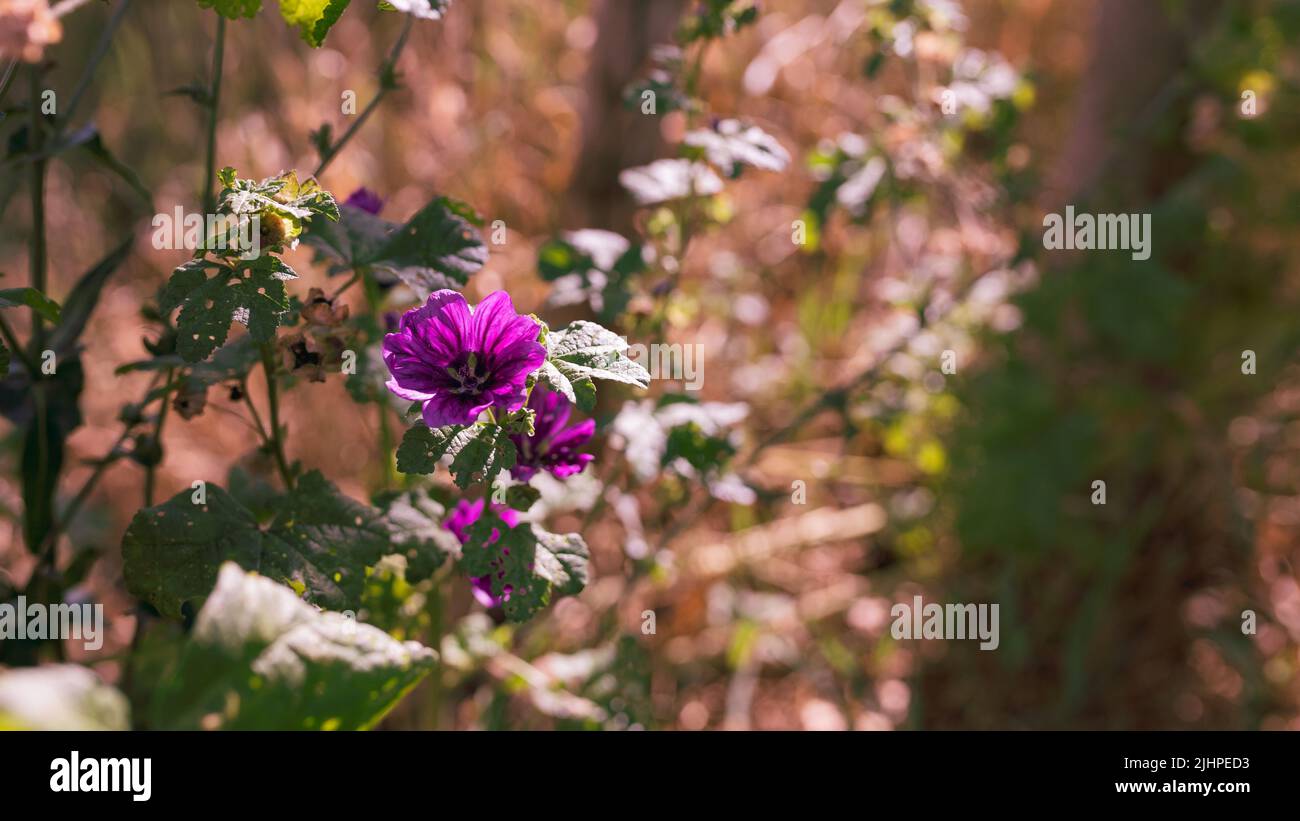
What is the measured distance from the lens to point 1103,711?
6.22ft

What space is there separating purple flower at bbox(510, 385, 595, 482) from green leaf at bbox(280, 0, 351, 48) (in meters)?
0.33

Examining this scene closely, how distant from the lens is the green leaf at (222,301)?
0.77m

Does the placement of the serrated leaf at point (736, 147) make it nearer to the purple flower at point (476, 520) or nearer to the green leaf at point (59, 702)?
the purple flower at point (476, 520)

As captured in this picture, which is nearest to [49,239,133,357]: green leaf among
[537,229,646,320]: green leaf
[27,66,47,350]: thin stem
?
[27,66,47,350]: thin stem

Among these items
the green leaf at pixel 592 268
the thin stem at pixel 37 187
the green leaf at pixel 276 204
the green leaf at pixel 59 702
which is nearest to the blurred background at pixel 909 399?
the green leaf at pixel 592 268

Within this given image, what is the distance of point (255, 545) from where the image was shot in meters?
0.86

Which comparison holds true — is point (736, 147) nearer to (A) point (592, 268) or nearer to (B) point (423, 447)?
(A) point (592, 268)

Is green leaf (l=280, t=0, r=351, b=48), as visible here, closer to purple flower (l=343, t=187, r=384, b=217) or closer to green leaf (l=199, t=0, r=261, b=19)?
green leaf (l=199, t=0, r=261, b=19)

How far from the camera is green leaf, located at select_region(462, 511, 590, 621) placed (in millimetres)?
833

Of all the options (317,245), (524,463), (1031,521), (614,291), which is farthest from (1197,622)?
(317,245)

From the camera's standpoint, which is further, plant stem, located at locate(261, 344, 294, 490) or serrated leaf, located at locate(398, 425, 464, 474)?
plant stem, located at locate(261, 344, 294, 490)

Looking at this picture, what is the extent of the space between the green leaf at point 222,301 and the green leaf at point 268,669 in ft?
0.74

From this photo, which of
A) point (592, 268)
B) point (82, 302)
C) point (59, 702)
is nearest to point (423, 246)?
point (592, 268)
